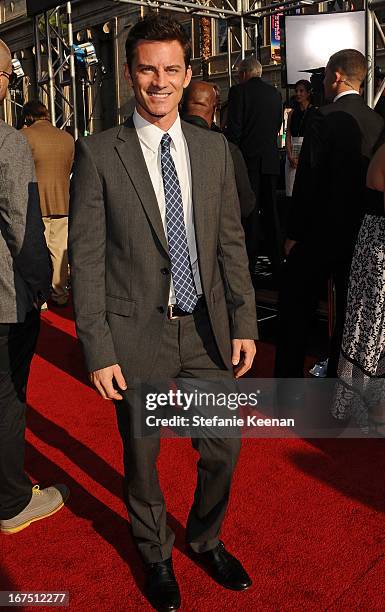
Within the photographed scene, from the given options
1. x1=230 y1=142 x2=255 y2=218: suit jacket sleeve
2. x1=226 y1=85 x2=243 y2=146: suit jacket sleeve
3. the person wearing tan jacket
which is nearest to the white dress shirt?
x1=230 y1=142 x2=255 y2=218: suit jacket sleeve

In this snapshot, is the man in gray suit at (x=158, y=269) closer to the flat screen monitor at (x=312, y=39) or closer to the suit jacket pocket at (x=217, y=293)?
the suit jacket pocket at (x=217, y=293)

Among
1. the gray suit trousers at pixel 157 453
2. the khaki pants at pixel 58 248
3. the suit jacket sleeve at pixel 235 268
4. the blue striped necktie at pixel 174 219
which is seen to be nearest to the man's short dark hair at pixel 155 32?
the blue striped necktie at pixel 174 219

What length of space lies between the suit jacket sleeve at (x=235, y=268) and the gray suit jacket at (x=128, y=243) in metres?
0.03

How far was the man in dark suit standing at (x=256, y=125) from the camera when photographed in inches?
233

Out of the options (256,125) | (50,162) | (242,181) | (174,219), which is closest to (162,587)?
(174,219)

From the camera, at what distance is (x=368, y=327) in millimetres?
3402

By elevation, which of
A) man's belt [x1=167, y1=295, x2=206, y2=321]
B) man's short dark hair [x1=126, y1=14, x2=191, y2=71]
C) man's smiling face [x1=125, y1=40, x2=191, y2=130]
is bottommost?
man's belt [x1=167, y1=295, x2=206, y2=321]

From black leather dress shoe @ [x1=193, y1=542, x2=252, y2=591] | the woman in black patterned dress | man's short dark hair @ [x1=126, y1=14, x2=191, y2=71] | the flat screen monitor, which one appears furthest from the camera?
the flat screen monitor

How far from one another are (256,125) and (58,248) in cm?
233

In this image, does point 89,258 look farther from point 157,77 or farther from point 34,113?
point 34,113

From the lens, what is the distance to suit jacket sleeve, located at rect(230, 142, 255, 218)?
3926 mm

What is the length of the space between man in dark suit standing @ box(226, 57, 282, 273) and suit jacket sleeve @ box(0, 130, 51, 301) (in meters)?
3.18

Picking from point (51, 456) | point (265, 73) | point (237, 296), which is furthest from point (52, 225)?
point (265, 73)

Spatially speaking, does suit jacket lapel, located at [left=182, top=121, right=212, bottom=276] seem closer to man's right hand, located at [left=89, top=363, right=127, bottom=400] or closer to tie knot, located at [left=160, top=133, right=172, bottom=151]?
tie knot, located at [left=160, top=133, right=172, bottom=151]
